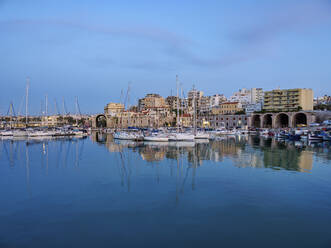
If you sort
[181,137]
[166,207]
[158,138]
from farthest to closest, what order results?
[181,137] → [158,138] → [166,207]

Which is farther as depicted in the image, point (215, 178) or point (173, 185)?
point (215, 178)

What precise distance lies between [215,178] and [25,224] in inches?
431

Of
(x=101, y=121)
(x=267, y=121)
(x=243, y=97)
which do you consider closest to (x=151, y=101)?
(x=101, y=121)

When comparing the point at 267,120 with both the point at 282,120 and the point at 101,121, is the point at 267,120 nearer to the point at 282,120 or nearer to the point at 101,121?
the point at 282,120

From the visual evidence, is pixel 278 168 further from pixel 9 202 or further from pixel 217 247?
pixel 9 202

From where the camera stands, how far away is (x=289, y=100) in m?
92.6

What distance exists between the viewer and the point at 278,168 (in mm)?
21047

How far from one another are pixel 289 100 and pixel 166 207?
9063 centimetres

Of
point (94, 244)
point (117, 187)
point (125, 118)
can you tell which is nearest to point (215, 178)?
point (117, 187)

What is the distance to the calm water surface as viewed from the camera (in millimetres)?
9023

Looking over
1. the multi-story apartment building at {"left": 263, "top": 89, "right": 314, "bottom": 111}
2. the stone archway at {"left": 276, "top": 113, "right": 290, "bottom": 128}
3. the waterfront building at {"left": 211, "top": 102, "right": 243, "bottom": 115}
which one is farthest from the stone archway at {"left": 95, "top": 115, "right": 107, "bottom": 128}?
the stone archway at {"left": 276, "top": 113, "right": 290, "bottom": 128}

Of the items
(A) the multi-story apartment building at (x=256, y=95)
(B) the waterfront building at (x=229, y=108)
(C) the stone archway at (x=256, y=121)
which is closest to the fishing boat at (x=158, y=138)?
(C) the stone archway at (x=256, y=121)

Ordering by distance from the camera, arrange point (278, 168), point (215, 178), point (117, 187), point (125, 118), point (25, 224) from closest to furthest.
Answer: point (25, 224)
point (117, 187)
point (215, 178)
point (278, 168)
point (125, 118)

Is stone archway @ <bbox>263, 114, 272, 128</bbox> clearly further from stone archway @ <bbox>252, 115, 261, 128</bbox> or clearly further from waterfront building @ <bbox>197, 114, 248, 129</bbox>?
waterfront building @ <bbox>197, 114, 248, 129</bbox>
